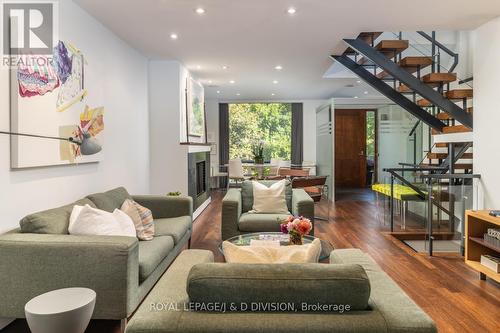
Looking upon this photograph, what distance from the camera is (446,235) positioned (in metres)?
4.36

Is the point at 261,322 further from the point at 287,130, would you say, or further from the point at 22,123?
the point at 287,130

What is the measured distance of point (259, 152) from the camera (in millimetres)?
9367

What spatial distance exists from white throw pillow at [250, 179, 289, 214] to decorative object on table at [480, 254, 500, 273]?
2.03m

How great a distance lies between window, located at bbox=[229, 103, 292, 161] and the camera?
10492mm

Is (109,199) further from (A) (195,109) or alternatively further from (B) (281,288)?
(A) (195,109)

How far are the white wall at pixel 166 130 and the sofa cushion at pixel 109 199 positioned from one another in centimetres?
180

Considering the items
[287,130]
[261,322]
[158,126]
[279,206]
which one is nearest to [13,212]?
[261,322]

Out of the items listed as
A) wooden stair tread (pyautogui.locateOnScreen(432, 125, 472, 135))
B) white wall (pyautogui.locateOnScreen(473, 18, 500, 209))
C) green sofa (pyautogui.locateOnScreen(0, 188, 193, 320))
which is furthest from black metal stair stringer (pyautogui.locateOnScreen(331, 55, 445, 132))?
green sofa (pyautogui.locateOnScreen(0, 188, 193, 320))

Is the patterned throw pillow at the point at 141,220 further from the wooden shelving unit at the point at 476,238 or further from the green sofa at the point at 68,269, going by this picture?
the wooden shelving unit at the point at 476,238

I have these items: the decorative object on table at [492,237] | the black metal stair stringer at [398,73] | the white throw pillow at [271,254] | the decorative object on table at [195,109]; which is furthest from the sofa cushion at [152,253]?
the decorative object on table at [195,109]

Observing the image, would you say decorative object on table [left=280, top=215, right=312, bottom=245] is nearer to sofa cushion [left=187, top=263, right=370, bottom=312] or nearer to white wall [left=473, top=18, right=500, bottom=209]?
sofa cushion [left=187, top=263, right=370, bottom=312]

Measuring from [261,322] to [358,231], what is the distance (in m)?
4.36

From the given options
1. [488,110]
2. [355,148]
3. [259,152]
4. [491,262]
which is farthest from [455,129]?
[355,148]

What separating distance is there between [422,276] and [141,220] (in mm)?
2703
